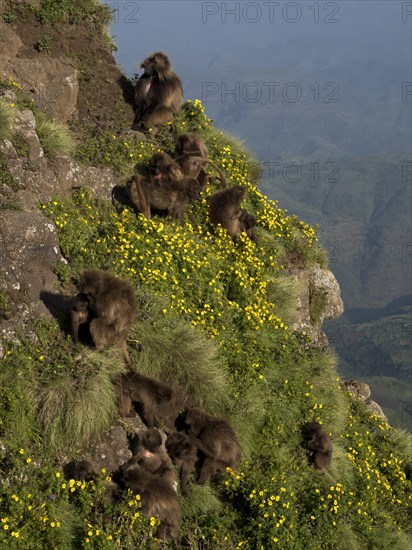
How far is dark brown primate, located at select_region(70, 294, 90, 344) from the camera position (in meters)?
9.62

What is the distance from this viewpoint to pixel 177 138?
1449cm

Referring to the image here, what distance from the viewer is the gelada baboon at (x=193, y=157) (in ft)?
45.7

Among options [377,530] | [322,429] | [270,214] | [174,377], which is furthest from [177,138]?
[377,530]

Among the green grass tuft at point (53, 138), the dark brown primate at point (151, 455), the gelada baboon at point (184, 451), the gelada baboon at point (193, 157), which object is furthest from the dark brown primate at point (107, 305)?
the gelada baboon at point (193, 157)

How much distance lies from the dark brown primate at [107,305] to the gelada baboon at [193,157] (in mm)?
4914

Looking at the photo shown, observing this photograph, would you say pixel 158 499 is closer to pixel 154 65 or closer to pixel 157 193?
pixel 157 193

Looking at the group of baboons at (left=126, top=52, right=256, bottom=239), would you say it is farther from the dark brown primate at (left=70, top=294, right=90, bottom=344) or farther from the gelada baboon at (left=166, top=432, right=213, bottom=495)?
the gelada baboon at (left=166, top=432, right=213, bottom=495)

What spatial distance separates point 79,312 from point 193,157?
5.53 metres

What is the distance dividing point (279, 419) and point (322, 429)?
0.72 meters

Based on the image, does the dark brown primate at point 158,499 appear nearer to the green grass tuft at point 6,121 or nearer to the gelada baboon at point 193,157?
the green grass tuft at point 6,121

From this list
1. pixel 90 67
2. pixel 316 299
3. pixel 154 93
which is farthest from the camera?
pixel 90 67

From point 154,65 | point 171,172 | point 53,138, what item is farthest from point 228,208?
point 154,65

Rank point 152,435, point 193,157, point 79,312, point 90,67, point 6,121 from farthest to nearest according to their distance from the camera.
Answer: point 90,67
point 193,157
point 6,121
point 79,312
point 152,435

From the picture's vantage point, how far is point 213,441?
382 inches
